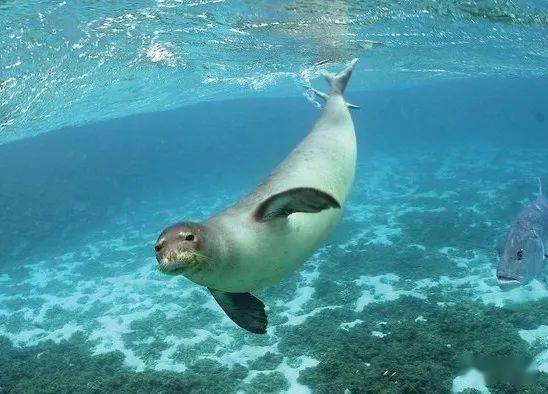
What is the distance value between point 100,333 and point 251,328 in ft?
35.5

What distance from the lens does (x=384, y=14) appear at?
48.1 ft

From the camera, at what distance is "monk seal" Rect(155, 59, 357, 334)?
2.38m

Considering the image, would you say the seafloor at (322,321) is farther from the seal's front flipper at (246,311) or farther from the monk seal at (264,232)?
the monk seal at (264,232)

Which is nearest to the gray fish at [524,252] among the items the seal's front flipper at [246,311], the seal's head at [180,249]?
the seal's front flipper at [246,311]

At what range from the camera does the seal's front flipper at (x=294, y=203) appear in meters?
2.40

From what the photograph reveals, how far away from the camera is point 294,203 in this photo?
252 cm

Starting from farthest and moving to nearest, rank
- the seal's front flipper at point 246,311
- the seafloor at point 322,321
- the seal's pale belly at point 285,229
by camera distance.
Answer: the seafloor at point 322,321, the seal's front flipper at point 246,311, the seal's pale belly at point 285,229

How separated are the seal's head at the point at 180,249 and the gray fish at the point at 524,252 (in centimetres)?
348

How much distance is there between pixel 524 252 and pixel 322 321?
23.4ft

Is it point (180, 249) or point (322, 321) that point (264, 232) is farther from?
point (322, 321)

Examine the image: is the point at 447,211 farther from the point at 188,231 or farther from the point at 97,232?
the point at 188,231

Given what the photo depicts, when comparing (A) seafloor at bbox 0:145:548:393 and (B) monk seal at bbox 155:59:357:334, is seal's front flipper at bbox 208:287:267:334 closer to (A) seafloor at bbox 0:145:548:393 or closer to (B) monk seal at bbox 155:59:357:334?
(B) monk seal at bbox 155:59:357:334

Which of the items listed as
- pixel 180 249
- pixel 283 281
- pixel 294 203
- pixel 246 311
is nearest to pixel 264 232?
pixel 294 203

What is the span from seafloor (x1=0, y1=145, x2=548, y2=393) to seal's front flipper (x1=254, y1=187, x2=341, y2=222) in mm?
6344
